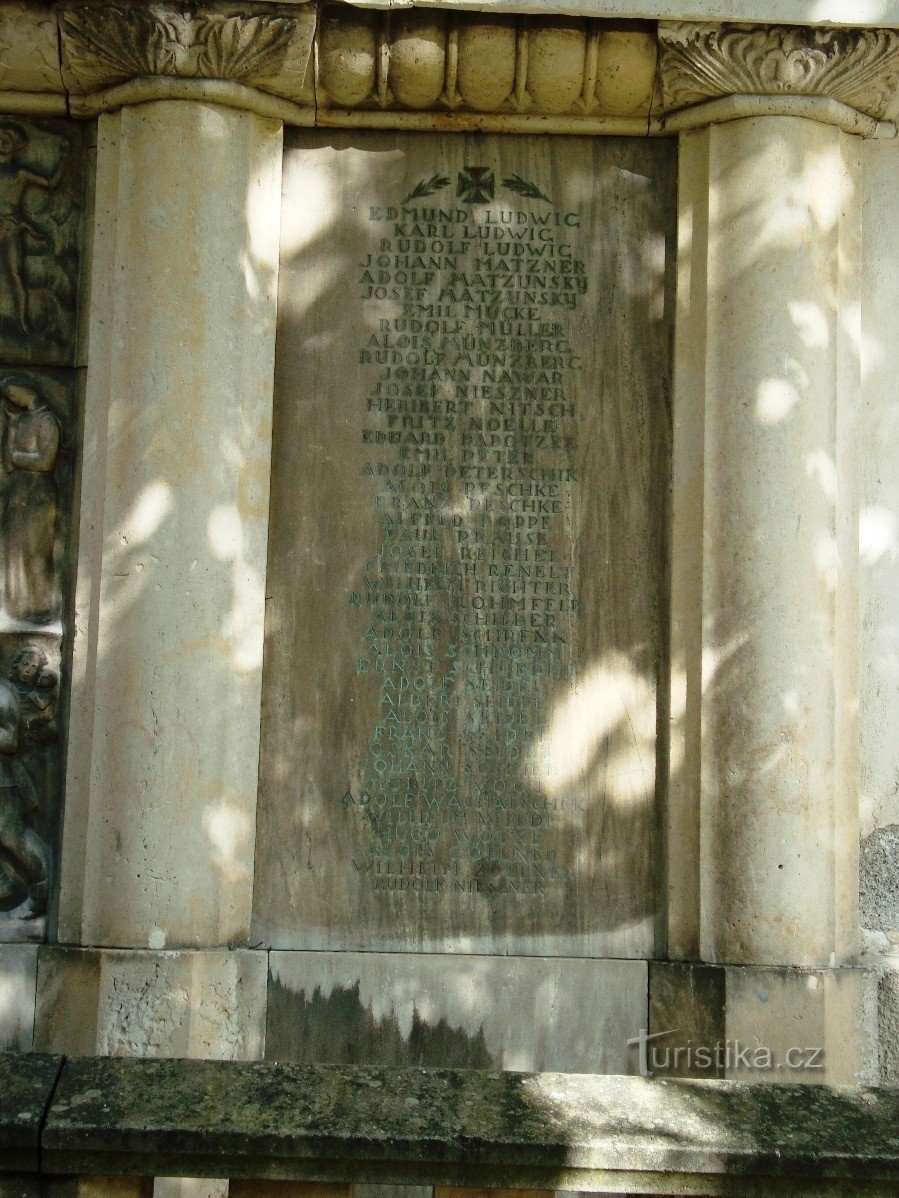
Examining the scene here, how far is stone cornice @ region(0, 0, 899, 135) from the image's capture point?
209 inches

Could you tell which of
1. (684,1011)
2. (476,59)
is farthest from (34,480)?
(684,1011)

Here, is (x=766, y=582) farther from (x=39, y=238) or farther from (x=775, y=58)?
(x=39, y=238)

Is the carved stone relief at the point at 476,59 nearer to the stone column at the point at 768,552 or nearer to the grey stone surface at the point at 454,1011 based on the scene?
the stone column at the point at 768,552

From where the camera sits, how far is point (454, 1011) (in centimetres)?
529

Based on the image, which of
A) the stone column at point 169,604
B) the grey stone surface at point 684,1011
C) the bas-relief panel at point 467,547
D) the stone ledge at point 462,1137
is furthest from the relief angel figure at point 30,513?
the stone ledge at point 462,1137

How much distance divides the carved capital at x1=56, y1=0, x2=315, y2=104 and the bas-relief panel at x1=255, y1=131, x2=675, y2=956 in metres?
0.42

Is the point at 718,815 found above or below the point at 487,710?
below

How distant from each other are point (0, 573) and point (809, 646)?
302 cm

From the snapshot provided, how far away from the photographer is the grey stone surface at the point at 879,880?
545 centimetres

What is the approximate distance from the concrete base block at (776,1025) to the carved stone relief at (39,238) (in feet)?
11.1

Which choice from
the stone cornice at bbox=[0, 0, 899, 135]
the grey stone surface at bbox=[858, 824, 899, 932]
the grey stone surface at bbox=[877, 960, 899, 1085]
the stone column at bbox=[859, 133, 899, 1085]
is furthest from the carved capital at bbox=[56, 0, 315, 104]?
the grey stone surface at bbox=[877, 960, 899, 1085]

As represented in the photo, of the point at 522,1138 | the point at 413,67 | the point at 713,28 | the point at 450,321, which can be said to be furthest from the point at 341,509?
the point at 522,1138

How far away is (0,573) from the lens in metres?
5.51

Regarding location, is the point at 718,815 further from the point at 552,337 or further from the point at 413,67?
the point at 413,67
